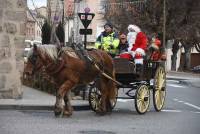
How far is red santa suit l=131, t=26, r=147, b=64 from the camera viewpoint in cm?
1587

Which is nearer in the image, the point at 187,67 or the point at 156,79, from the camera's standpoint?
the point at 156,79

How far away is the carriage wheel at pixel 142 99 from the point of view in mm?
15547

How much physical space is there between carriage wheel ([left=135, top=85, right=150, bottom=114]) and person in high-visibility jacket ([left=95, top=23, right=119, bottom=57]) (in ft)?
4.64

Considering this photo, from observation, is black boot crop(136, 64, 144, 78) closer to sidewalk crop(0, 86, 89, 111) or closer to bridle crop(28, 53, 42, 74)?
sidewalk crop(0, 86, 89, 111)

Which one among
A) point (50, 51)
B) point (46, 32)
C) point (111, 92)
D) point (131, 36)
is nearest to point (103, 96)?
point (111, 92)

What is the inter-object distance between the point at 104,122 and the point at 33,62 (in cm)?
212

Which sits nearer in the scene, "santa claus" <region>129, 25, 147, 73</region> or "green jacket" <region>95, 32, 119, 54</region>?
"santa claus" <region>129, 25, 147, 73</region>

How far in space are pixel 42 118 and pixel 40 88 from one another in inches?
309

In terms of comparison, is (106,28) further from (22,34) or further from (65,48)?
(22,34)

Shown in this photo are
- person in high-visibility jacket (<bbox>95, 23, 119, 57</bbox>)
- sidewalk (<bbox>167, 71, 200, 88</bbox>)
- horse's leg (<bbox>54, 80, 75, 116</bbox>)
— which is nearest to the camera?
horse's leg (<bbox>54, 80, 75, 116</bbox>)

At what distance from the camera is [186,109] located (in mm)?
18375

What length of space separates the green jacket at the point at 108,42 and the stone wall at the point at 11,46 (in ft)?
9.04

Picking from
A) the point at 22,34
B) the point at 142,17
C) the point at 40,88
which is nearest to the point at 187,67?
the point at 142,17

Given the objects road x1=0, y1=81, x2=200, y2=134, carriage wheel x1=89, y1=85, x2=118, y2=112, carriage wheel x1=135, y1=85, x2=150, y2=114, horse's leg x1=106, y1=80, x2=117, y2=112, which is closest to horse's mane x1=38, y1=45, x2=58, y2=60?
road x1=0, y1=81, x2=200, y2=134
